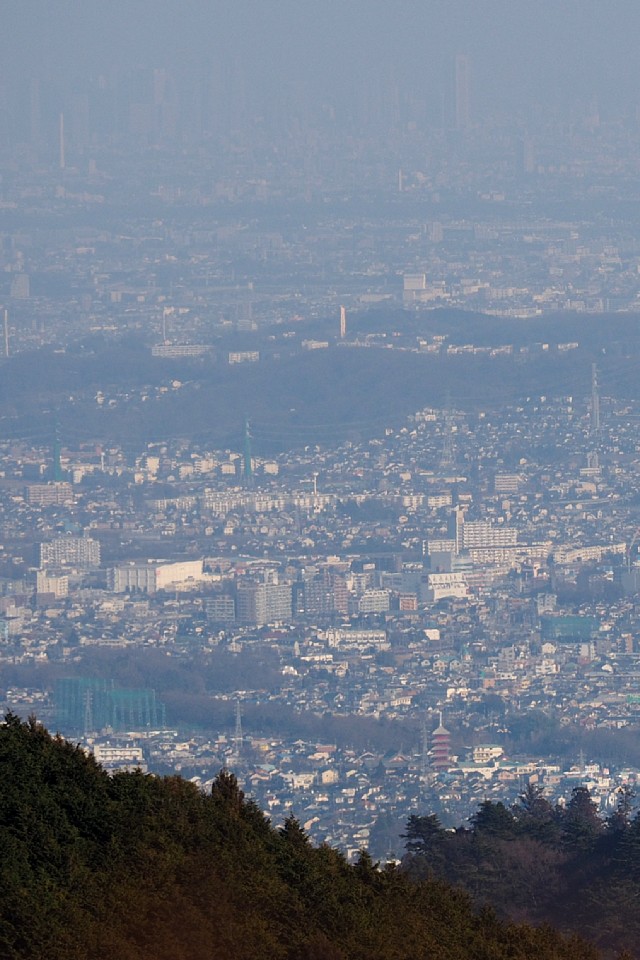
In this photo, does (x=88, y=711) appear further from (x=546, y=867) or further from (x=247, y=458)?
(x=247, y=458)

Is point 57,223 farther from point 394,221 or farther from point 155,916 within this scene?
point 155,916

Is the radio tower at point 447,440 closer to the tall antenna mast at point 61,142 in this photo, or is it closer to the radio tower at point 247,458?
the radio tower at point 247,458

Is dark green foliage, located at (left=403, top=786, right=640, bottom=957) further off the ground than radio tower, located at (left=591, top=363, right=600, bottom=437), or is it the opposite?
radio tower, located at (left=591, top=363, right=600, bottom=437)

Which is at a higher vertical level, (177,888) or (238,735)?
(177,888)

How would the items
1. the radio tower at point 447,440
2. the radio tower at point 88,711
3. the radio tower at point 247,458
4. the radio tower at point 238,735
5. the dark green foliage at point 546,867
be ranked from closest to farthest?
1. the dark green foliage at point 546,867
2. the radio tower at point 238,735
3. the radio tower at point 88,711
4. the radio tower at point 247,458
5. the radio tower at point 447,440

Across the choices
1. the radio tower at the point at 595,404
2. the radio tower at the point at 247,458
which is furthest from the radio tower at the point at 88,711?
the radio tower at the point at 595,404

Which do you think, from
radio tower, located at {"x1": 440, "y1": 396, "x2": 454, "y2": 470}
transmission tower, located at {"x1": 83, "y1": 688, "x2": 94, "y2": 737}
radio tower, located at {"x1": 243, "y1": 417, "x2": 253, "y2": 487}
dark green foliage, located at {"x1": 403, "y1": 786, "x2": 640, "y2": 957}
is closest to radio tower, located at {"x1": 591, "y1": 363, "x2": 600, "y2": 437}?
radio tower, located at {"x1": 440, "y1": 396, "x2": 454, "y2": 470}

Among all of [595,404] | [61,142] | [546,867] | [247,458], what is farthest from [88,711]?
[61,142]

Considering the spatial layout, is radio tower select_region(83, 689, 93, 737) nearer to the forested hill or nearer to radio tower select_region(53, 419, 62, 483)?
radio tower select_region(53, 419, 62, 483)

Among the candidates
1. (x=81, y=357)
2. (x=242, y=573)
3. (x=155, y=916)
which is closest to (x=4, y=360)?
(x=81, y=357)
